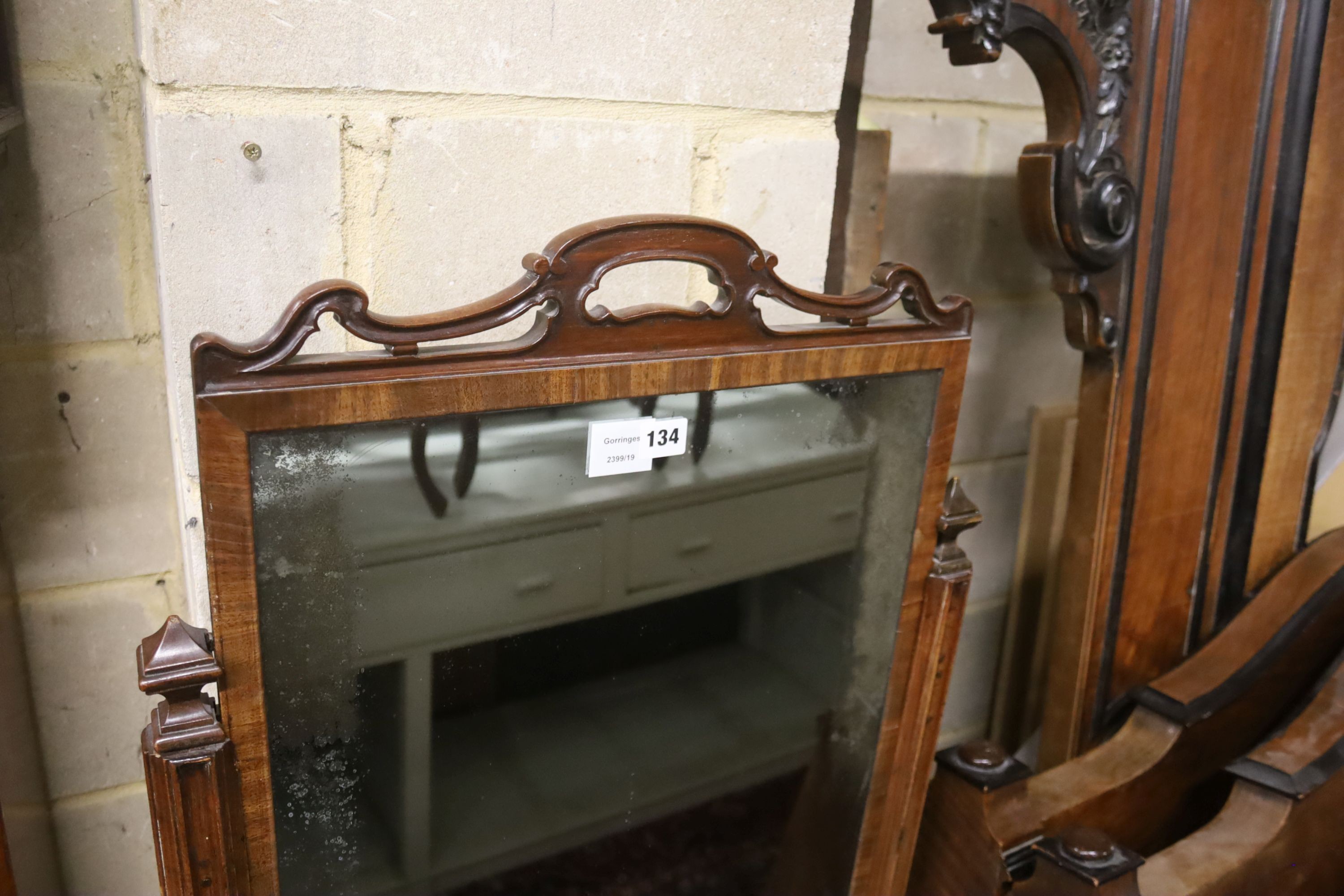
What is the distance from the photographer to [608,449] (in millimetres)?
643

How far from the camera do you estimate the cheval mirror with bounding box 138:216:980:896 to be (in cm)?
55

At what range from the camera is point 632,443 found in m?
0.65

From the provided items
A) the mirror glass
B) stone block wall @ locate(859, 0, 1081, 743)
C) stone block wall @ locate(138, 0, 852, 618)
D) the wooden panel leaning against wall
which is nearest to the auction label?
the mirror glass

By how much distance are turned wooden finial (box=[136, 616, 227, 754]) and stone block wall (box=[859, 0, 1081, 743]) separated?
0.93 m

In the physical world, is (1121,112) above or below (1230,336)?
above

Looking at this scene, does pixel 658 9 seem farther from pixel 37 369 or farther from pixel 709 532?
pixel 37 369

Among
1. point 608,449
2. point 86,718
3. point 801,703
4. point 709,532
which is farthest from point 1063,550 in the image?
point 86,718

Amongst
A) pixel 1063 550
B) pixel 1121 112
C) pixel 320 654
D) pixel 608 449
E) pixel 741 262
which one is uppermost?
pixel 1121 112

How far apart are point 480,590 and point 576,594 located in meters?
0.07

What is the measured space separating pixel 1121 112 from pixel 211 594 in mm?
839

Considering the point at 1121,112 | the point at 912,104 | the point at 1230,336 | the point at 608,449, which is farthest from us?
the point at 912,104

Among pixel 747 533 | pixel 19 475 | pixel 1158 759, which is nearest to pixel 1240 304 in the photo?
pixel 1158 759

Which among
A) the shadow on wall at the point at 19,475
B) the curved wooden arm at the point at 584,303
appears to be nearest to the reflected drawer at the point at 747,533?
the curved wooden arm at the point at 584,303

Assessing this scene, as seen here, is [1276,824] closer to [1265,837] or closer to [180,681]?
[1265,837]
